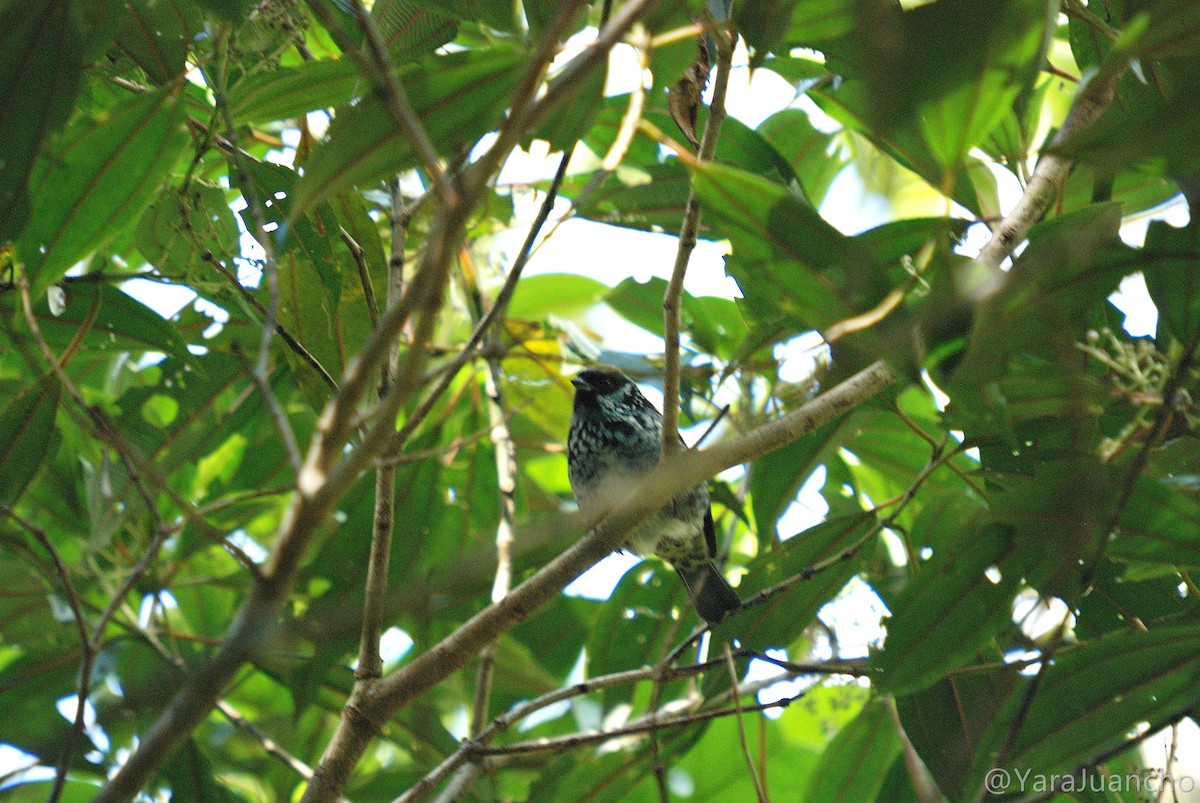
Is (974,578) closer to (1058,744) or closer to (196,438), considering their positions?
(1058,744)

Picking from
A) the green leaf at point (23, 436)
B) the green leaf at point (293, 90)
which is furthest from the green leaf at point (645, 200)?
the green leaf at point (23, 436)

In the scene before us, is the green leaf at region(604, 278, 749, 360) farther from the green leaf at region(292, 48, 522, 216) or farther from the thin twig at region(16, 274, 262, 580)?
the thin twig at region(16, 274, 262, 580)

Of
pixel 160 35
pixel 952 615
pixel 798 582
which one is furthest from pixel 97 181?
pixel 952 615

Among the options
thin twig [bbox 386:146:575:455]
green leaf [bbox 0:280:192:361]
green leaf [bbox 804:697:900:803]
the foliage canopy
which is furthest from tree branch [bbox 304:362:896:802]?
green leaf [bbox 804:697:900:803]

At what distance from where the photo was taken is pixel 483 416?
3.79 meters

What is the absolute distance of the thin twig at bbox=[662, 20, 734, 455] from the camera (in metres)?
1.83

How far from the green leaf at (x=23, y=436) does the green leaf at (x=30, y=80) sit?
2.36 ft

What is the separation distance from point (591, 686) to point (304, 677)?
1335 millimetres

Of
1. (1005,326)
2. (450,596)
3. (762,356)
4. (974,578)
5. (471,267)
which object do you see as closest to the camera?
(1005,326)

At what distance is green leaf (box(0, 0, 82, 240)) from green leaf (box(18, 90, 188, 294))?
20 cm

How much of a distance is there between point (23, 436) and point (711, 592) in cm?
210

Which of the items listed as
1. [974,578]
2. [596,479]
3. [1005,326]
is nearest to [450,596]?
[596,479]

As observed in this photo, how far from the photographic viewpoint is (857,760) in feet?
9.92

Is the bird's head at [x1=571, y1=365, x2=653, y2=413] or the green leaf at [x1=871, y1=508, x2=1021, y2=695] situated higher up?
the bird's head at [x1=571, y1=365, x2=653, y2=413]
